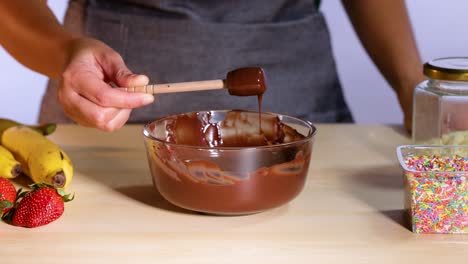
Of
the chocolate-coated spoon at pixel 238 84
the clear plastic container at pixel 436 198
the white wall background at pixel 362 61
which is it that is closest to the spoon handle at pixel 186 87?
the chocolate-coated spoon at pixel 238 84

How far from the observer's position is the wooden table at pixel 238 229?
923 millimetres

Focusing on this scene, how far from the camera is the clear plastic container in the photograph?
0.95 metres

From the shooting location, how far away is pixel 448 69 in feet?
3.66

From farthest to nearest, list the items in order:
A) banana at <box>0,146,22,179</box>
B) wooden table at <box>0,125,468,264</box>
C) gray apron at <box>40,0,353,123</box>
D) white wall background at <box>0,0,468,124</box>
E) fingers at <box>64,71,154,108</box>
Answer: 1. white wall background at <box>0,0,468,124</box>
2. gray apron at <box>40,0,353,123</box>
3. banana at <box>0,146,22,179</box>
4. fingers at <box>64,71,154,108</box>
5. wooden table at <box>0,125,468,264</box>

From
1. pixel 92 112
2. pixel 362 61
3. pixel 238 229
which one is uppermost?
pixel 92 112

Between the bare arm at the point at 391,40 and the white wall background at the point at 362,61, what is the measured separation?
2.71 ft

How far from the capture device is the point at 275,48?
5.46ft

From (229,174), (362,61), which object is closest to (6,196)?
(229,174)

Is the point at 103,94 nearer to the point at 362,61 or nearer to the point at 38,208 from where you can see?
the point at 38,208

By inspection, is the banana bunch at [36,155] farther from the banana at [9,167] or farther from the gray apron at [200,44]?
the gray apron at [200,44]

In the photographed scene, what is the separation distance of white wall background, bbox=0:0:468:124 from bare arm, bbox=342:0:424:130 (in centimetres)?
83

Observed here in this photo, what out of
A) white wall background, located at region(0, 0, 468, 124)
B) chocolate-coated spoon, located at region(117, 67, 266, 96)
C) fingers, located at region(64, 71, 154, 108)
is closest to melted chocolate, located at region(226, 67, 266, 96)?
chocolate-coated spoon, located at region(117, 67, 266, 96)

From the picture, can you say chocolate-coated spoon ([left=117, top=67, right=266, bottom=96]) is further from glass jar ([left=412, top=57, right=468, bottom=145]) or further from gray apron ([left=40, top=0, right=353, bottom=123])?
gray apron ([left=40, top=0, right=353, bottom=123])

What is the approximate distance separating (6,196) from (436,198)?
539 millimetres
